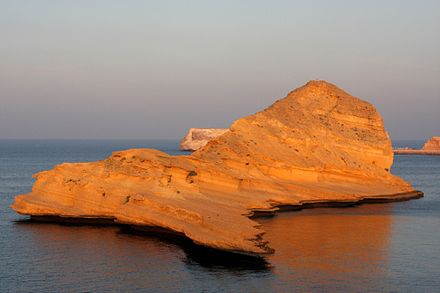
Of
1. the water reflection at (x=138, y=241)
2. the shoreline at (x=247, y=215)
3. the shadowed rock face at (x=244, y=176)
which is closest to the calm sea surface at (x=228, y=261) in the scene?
the water reflection at (x=138, y=241)

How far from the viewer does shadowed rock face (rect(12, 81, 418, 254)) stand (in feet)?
180

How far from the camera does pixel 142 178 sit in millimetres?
61969

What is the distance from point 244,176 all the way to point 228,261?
29.8 meters

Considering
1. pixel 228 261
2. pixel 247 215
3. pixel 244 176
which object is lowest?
pixel 228 261

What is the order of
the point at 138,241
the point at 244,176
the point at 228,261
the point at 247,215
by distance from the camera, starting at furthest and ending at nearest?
the point at 244,176, the point at 247,215, the point at 138,241, the point at 228,261

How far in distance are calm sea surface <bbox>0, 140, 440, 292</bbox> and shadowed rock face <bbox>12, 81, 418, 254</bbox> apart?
6.87ft

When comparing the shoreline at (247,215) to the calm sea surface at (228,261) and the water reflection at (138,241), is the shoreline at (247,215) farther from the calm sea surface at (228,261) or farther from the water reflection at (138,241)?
the calm sea surface at (228,261)

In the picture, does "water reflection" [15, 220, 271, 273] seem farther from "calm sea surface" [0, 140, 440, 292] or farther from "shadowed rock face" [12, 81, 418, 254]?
"shadowed rock face" [12, 81, 418, 254]

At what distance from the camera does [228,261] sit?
45406mm

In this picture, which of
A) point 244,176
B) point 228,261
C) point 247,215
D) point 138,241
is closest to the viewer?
point 228,261

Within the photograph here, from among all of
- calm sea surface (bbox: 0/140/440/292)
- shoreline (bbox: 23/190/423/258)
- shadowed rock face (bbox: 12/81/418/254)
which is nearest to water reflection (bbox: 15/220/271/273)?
calm sea surface (bbox: 0/140/440/292)

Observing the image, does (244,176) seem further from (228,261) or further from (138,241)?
(228,261)

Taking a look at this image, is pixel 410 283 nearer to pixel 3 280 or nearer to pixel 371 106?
pixel 3 280

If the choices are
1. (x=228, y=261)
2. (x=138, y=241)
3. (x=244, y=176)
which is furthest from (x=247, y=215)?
(x=228, y=261)
